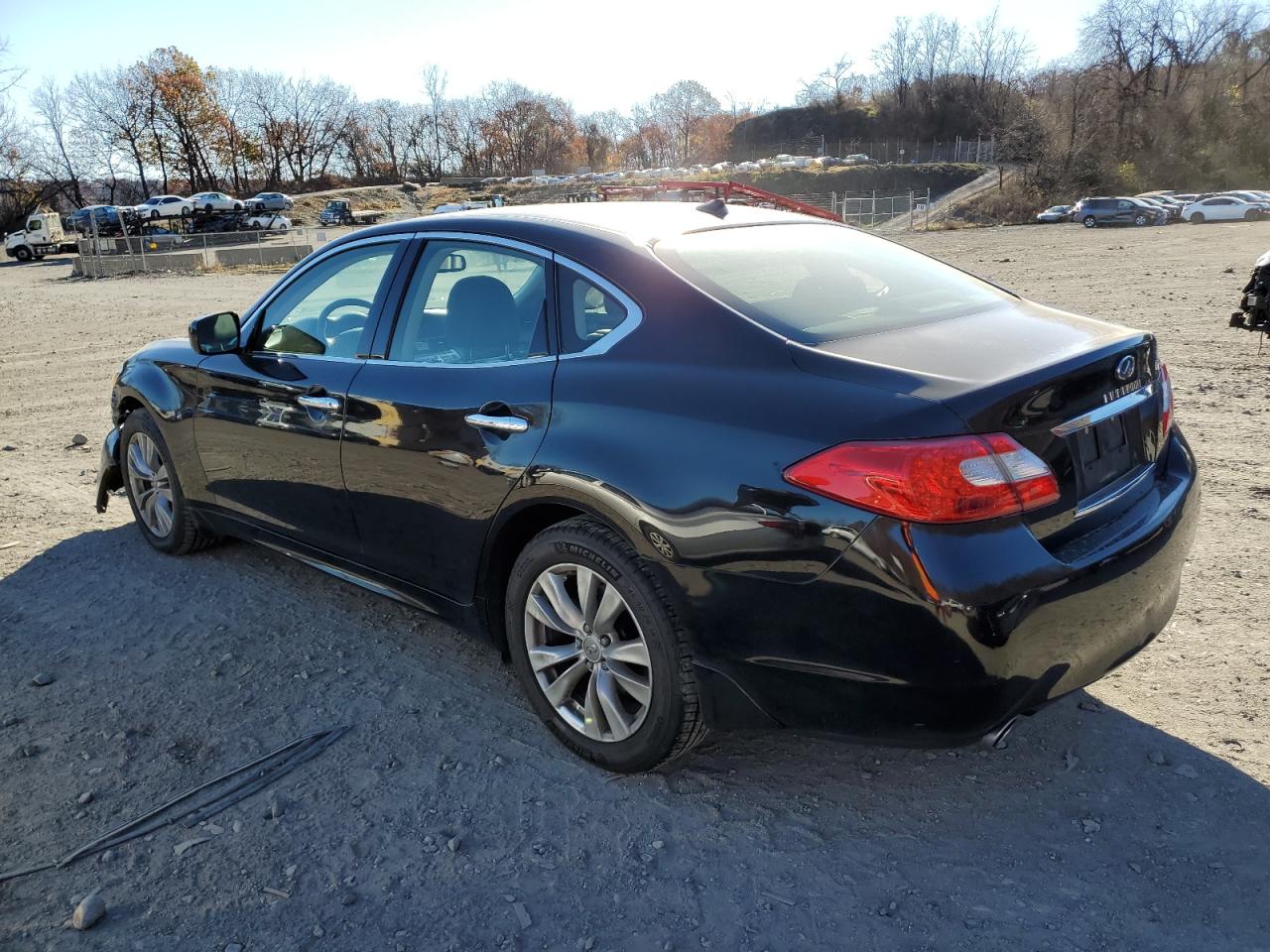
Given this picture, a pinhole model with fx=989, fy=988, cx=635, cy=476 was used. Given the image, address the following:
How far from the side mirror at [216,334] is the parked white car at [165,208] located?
2277 inches

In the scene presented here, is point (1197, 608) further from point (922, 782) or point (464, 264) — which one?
point (464, 264)

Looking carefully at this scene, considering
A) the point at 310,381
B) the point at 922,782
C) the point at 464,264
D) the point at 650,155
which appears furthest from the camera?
the point at 650,155

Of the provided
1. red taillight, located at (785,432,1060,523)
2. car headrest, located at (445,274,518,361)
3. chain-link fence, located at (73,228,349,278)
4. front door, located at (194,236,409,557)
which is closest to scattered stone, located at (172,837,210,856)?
front door, located at (194,236,409,557)

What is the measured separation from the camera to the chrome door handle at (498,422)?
3102 millimetres

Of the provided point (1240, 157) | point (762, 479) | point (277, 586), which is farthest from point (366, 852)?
point (1240, 157)

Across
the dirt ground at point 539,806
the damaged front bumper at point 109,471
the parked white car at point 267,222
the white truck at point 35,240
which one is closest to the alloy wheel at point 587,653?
the dirt ground at point 539,806

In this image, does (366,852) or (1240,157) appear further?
(1240,157)

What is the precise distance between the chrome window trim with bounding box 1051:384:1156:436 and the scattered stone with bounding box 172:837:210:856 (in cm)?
264

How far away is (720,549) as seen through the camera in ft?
8.62

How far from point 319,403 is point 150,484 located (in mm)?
1948

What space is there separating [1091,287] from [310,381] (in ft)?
48.7

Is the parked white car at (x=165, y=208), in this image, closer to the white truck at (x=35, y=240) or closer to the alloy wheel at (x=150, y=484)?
the white truck at (x=35, y=240)

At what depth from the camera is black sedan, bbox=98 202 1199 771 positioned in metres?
2.41

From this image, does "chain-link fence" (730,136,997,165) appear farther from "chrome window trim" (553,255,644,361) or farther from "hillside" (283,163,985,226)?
"chrome window trim" (553,255,644,361)
